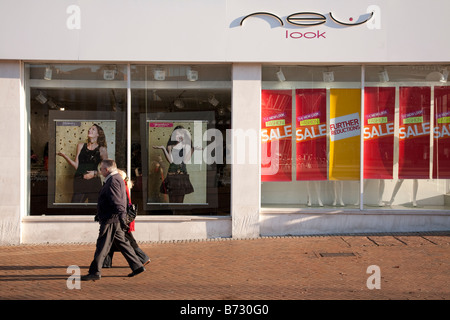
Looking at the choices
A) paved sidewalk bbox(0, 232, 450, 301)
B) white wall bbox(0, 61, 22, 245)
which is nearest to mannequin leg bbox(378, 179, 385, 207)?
paved sidewalk bbox(0, 232, 450, 301)

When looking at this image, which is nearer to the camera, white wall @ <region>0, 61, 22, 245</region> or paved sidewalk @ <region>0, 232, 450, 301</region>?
paved sidewalk @ <region>0, 232, 450, 301</region>

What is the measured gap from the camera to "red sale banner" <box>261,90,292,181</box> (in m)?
10.8

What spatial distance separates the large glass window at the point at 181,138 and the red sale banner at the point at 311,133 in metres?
1.61

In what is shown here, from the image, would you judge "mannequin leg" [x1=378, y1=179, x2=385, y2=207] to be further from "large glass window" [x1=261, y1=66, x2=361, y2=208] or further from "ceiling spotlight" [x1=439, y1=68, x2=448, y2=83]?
"ceiling spotlight" [x1=439, y1=68, x2=448, y2=83]

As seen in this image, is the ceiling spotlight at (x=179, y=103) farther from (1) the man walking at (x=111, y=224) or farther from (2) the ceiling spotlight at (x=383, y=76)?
(2) the ceiling spotlight at (x=383, y=76)

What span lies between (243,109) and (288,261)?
349 centimetres

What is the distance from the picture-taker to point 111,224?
24.4ft

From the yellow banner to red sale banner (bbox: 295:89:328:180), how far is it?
0.19 metres

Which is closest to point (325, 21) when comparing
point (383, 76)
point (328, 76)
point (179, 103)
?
point (328, 76)


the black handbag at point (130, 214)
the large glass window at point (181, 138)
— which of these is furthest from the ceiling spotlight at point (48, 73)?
the black handbag at point (130, 214)

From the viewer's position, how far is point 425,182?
11.1 metres
